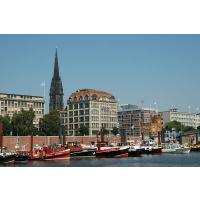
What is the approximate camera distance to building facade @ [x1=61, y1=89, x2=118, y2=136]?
3826 inches

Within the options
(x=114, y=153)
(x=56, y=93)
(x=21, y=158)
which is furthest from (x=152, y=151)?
(x=56, y=93)

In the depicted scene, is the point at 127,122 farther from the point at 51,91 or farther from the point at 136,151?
the point at 136,151

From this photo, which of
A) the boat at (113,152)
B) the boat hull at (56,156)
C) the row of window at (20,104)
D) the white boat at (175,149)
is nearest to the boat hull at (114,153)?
the boat at (113,152)

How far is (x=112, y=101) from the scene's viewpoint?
101500 mm

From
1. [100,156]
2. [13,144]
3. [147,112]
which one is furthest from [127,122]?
[100,156]

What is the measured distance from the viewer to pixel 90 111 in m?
97.8

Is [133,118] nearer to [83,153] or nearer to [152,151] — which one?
[152,151]

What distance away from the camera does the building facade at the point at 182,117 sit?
407ft

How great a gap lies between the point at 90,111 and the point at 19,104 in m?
16.6

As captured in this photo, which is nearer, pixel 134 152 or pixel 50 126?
pixel 134 152

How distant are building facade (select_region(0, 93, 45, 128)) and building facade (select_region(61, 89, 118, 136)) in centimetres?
616

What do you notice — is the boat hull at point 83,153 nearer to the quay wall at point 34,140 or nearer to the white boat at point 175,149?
the quay wall at point 34,140

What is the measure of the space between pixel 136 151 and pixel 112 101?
181ft

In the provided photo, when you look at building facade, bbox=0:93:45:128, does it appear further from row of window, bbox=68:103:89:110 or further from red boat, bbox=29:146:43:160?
red boat, bbox=29:146:43:160
